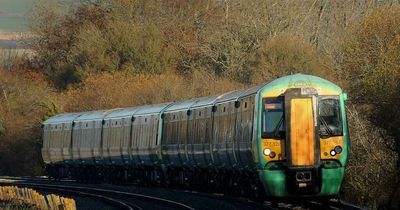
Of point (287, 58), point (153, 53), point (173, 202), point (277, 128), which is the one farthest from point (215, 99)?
point (153, 53)

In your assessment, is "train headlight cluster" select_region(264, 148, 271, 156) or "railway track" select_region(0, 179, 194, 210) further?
"railway track" select_region(0, 179, 194, 210)

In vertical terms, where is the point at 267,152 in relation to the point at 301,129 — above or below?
below

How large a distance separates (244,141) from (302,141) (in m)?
2.57

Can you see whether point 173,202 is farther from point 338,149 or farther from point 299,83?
point 338,149

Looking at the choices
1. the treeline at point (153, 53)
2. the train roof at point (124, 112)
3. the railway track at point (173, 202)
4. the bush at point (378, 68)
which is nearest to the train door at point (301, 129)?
the railway track at point (173, 202)

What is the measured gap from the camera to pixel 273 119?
21844 mm

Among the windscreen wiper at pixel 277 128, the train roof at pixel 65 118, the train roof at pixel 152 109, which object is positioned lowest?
the windscreen wiper at pixel 277 128

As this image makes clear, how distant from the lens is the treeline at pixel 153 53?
55906mm

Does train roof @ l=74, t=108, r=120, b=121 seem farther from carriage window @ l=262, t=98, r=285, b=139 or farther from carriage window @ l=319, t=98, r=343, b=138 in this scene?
carriage window @ l=319, t=98, r=343, b=138

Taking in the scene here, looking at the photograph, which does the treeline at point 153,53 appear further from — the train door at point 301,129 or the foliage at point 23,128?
the train door at point 301,129

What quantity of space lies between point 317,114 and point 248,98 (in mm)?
2198

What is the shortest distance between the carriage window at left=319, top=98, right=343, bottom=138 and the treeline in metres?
19.5

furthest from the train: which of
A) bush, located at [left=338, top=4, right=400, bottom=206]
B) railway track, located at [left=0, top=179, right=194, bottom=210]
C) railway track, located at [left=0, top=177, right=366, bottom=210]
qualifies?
bush, located at [left=338, top=4, right=400, bottom=206]

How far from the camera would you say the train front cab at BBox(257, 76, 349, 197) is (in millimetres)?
21234
